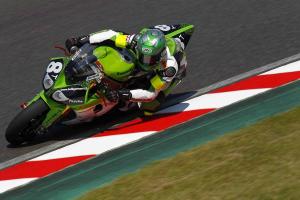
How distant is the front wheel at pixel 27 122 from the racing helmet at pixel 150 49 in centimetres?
127

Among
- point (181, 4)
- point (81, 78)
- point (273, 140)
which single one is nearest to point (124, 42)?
point (81, 78)

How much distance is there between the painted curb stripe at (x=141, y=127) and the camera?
26.8 feet

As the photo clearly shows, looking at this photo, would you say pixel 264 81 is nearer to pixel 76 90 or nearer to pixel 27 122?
pixel 76 90

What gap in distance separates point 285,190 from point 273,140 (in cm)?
127

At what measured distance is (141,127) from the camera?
29.4 ft

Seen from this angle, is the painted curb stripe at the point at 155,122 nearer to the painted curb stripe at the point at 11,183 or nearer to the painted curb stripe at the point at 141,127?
the painted curb stripe at the point at 141,127

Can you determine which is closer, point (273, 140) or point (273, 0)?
point (273, 140)

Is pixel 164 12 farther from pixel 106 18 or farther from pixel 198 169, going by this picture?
pixel 198 169

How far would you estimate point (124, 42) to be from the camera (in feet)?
29.8

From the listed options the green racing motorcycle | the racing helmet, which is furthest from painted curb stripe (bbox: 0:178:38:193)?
the racing helmet

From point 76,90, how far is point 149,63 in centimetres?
93

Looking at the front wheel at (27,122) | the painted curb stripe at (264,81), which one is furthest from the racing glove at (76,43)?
the painted curb stripe at (264,81)

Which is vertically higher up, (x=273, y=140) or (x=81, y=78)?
(x=81, y=78)

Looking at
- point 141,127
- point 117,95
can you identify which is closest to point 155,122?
point 141,127
